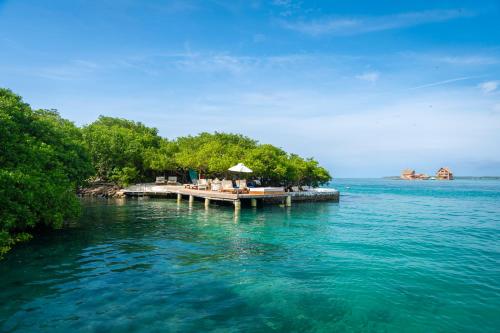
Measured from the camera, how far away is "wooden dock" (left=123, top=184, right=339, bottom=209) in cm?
3025

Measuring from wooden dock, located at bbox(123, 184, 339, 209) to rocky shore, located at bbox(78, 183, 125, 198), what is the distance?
1.07 metres

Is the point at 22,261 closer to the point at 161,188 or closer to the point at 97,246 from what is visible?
the point at 97,246

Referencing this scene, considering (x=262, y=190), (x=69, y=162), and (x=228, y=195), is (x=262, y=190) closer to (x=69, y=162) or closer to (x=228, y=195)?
(x=228, y=195)

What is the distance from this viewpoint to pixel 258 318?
7941 mm

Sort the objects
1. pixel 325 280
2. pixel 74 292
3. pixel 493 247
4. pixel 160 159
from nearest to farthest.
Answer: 1. pixel 74 292
2. pixel 325 280
3. pixel 493 247
4. pixel 160 159

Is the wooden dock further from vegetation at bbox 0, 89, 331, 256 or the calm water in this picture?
Result: the calm water

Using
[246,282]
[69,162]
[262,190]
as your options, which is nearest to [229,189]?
[262,190]

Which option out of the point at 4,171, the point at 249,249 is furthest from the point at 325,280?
the point at 4,171

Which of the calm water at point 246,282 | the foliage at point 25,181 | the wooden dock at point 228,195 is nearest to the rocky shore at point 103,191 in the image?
the wooden dock at point 228,195

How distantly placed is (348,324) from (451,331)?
7.88 feet

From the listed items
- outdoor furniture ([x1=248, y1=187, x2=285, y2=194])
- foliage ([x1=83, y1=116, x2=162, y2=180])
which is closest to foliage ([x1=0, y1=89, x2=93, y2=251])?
outdoor furniture ([x1=248, y1=187, x2=285, y2=194])

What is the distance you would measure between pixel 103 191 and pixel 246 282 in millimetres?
37372

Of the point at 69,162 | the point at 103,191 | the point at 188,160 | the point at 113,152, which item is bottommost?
the point at 103,191

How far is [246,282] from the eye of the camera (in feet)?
34.3
